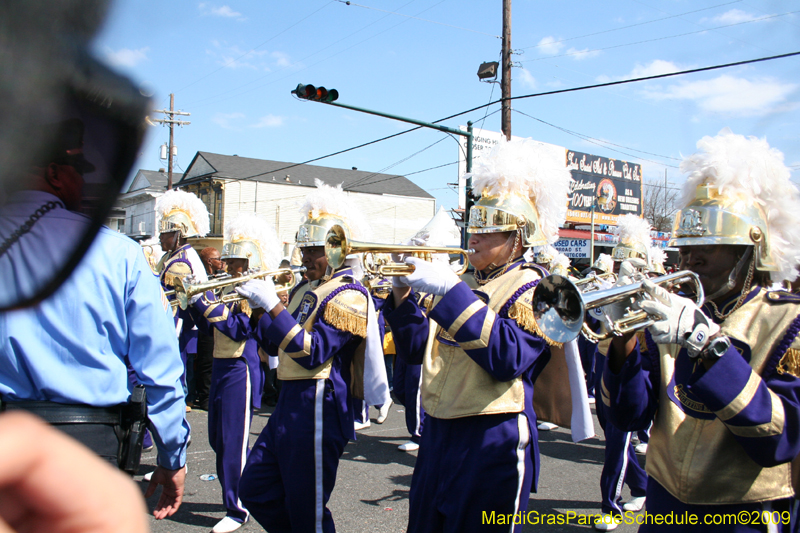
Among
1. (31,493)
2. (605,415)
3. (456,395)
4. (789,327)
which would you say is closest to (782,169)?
(789,327)

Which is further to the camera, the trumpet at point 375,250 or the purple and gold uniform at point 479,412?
the trumpet at point 375,250

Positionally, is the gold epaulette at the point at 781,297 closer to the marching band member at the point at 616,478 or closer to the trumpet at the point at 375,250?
the trumpet at the point at 375,250

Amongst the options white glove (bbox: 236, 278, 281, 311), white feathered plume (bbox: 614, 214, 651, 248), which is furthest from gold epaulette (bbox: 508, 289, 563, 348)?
white feathered plume (bbox: 614, 214, 651, 248)

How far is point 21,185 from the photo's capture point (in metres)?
0.51

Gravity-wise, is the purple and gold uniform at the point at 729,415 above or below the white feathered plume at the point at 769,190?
below

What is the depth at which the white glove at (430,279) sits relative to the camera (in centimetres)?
289

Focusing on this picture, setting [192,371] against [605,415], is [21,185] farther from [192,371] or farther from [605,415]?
[192,371]

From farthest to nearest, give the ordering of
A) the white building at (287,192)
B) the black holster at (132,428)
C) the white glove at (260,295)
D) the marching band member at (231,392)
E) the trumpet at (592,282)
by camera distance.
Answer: the white building at (287,192), the marching band member at (231,392), the white glove at (260,295), the trumpet at (592,282), the black holster at (132,428)

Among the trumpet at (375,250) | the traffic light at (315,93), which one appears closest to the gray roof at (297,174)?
the traffic light at (315,93)

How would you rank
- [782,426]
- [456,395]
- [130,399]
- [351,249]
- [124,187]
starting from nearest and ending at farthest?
[124,187]
[782,426]
[130,399]
[456,395]
[351,249]

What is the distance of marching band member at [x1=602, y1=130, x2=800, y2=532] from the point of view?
1.94m

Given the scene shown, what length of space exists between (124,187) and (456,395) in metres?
2.41

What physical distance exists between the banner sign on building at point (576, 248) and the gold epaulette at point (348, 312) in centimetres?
1598

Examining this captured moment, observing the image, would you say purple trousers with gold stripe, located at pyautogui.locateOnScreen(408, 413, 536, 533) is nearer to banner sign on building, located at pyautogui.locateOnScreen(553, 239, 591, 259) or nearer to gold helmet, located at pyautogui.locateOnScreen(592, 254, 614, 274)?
gold helmet, located at pyautogui.locateOnScreen(592, 254, 614, 274)
